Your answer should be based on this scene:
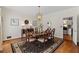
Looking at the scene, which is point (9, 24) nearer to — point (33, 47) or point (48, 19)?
point (33, 47)

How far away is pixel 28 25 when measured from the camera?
2232 mm

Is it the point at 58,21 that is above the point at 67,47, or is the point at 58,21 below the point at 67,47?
above

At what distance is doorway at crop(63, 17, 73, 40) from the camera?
7.14 feet

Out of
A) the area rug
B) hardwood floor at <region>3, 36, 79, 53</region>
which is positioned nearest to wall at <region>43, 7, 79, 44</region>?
hardwood floor at <region>3, 36, 79, 53</region>

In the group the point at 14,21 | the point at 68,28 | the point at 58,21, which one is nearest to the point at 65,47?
the point at 68,28

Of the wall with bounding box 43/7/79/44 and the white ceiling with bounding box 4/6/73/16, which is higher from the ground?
the white ceiling with bounding box 4/6/73/16

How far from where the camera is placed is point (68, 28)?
219cm

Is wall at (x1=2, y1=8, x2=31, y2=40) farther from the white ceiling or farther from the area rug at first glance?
the area rug

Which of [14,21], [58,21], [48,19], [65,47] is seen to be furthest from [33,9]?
[65,47]

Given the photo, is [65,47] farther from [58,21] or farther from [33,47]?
[33,47]

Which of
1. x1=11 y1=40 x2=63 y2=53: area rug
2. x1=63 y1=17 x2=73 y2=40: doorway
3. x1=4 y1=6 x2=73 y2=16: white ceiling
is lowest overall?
x1=11 y1=40 x2=63 y2=53: area rug

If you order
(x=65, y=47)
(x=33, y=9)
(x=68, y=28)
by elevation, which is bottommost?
(x=65, y=47)

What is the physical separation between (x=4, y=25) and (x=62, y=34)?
4.22 feet
